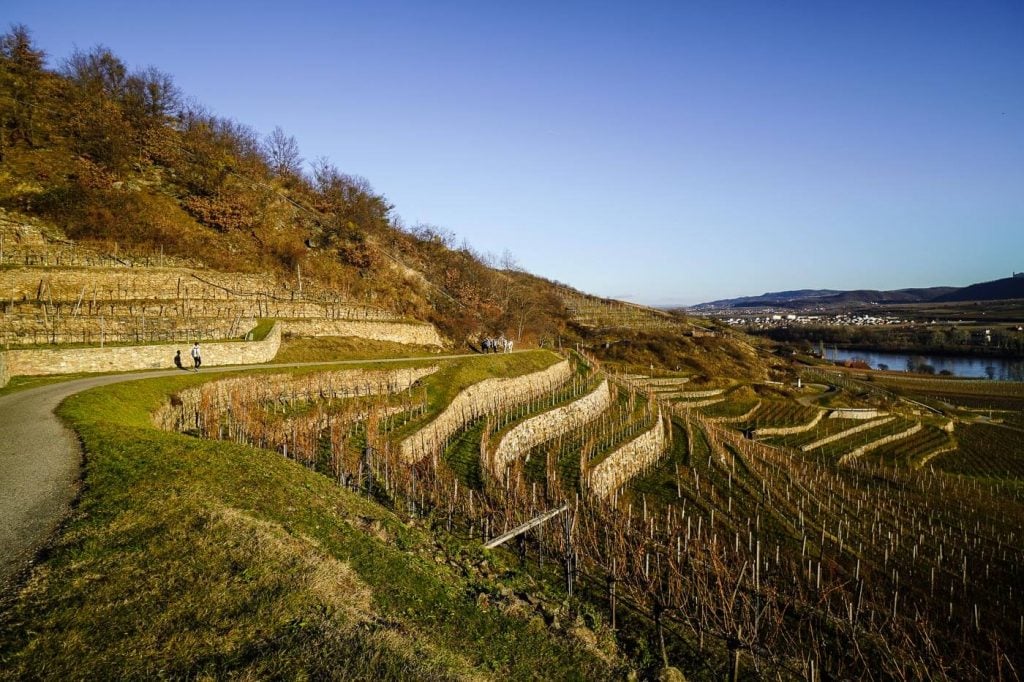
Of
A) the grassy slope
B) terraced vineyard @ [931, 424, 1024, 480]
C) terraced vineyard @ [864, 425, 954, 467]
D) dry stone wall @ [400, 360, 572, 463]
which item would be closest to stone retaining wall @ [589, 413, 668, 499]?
dry stone wall @ [400, 360, 572, 463]

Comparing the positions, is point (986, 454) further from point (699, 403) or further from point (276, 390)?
point (276, 390)

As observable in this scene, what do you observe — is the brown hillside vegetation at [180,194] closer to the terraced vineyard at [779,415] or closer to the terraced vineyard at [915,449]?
the terraced vineyard at [779,415]

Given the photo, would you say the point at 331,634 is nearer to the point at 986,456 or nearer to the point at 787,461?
the point at 787,461

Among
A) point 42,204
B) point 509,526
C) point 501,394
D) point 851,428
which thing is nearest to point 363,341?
point 501,394

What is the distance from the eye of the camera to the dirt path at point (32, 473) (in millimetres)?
9234

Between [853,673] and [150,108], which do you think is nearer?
[853,673]

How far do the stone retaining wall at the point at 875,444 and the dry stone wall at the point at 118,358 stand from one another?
54019mm

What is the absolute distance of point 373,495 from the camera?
18.4 metres

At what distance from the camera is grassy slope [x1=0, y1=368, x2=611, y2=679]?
6.79 m

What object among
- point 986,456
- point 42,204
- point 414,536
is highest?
point 42,204

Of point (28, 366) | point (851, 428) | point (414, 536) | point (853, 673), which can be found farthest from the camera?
point (851, 428)

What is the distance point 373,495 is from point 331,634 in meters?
11.1

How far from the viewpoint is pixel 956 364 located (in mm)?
167625

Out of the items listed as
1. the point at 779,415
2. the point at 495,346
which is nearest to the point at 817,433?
the point at 779,415
